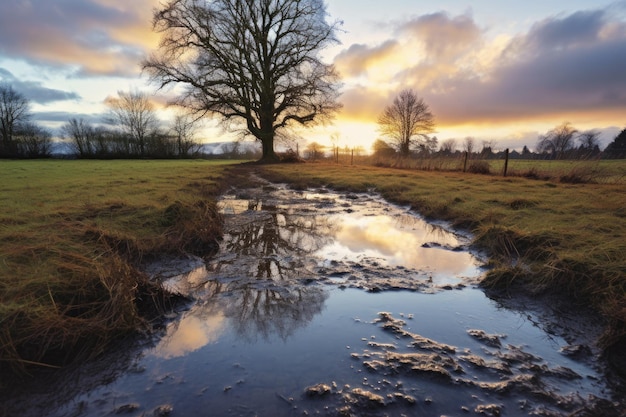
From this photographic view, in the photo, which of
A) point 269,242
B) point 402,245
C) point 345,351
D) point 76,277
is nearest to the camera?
point 345,351

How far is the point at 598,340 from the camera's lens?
2.81m

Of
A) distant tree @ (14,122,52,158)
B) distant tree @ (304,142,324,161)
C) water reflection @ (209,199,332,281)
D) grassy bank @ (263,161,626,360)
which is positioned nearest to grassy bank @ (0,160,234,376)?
water reflection @ (209,199,332,281)

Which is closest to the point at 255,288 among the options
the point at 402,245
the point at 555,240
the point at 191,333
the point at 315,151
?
the point at 191,333

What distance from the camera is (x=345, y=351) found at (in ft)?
8.75

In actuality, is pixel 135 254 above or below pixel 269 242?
above

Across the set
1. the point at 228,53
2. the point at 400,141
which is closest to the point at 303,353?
the point at 228,53

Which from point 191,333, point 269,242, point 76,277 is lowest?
point 191,333

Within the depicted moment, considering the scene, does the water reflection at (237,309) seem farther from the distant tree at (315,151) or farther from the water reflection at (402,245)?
the distant tree at (315,151)

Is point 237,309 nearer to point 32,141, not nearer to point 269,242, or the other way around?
point 269,242

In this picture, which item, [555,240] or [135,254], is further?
[555,240]

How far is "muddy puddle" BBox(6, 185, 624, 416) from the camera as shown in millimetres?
2119

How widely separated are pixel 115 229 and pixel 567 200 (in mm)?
9662

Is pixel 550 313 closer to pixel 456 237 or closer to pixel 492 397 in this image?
pixel 492 397

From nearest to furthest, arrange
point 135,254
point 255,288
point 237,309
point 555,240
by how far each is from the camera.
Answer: point 237,309, point 255,288, point 135,254, point 555,240
